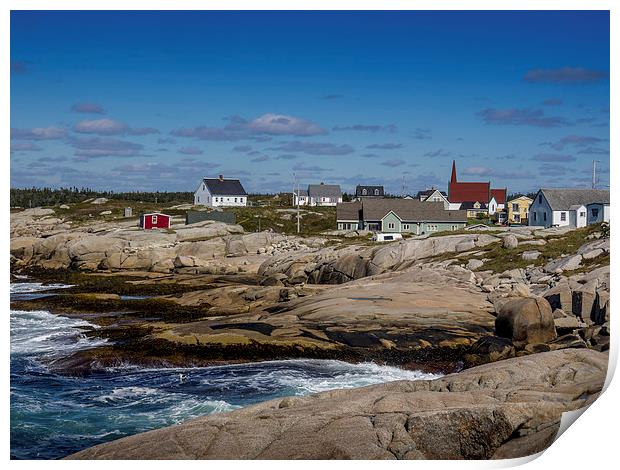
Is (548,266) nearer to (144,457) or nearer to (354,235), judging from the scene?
(144,457)

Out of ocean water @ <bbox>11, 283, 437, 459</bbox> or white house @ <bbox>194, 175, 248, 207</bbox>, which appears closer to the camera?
ocean water @ <bbox>11, 283, 437, 459</bbox>

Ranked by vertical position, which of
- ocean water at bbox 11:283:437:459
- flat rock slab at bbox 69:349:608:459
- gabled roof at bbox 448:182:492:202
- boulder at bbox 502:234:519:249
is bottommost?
ocean water at bbox 11:283:437:459

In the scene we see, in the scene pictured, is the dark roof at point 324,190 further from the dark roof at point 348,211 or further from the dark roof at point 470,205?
the dark roof at point 348,211

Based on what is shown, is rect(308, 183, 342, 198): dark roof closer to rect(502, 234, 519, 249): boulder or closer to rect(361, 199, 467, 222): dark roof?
rect(361, 199, 467, 222): dark roof

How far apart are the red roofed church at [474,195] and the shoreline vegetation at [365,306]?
135 feet

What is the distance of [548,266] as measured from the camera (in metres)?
30.6

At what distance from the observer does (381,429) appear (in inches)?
413

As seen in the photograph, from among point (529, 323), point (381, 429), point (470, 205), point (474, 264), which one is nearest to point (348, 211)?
point (470, 205)

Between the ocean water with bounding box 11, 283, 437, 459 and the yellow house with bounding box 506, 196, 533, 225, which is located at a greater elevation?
the yellow house with bounding box 506, 196, 533, 225

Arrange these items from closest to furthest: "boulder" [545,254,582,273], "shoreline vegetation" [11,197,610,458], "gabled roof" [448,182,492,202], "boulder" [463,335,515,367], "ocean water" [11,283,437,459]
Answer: "ocean water" [11,283,437,459], "shoreline vegetation" [11,197,610,458], "boulder" [463,335,515,367], "boulder" [545,254,582,273], "gabled roof" [448,182,492,202]

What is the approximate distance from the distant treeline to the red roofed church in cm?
3516

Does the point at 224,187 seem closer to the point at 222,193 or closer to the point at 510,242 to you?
the point at 222,193

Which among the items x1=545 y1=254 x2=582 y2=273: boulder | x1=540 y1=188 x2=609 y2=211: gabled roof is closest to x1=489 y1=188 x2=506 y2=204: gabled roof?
x1=540 y1=188 x2=609 y2=211: gabled roof

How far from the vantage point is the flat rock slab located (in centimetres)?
1034
